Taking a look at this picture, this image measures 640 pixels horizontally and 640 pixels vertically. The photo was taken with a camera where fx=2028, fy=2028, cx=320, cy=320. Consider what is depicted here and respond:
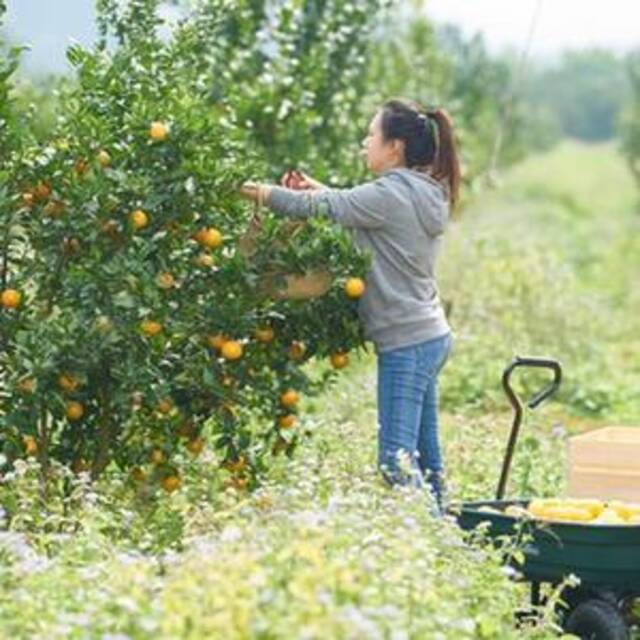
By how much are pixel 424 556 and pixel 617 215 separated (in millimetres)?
33511

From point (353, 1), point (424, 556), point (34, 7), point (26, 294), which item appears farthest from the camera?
point (353, 1)

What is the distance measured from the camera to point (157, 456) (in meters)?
6.94

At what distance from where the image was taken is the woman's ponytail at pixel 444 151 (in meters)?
6.90

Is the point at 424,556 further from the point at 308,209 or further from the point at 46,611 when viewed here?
the point at 308,209

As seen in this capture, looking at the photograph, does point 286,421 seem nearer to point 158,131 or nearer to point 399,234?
point 399,234

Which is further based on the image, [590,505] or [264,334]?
[264,334]

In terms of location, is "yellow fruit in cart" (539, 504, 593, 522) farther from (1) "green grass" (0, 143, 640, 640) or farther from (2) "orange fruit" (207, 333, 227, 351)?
(2) "orange fruit" (207, 333, 227, 351)

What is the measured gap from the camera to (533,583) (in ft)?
21.0

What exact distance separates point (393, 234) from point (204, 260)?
640 mm

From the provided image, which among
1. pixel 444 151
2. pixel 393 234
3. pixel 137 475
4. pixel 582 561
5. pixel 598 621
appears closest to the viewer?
pixel 582 561

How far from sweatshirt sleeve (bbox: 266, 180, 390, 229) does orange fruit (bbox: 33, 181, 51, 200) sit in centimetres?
76

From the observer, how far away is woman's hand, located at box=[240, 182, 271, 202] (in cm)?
671

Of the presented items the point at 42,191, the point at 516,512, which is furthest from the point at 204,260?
the point at 516,512

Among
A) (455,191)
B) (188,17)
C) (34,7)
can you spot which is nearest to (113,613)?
(455,191)
